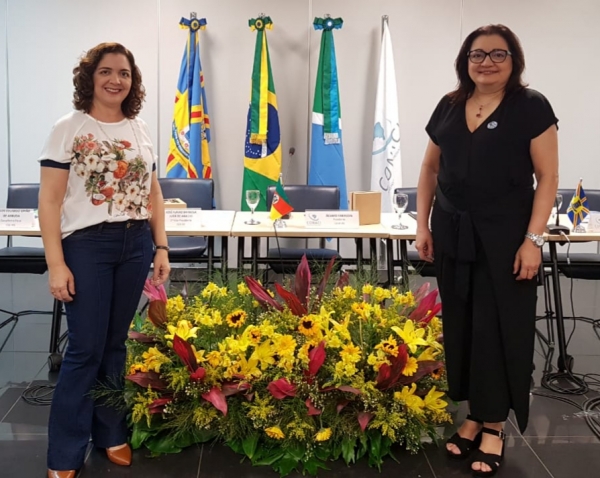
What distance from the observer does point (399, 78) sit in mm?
5172

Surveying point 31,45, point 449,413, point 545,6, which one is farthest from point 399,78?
point 449,413

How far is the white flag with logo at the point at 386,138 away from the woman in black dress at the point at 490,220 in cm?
283

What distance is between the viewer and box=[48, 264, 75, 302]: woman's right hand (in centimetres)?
181

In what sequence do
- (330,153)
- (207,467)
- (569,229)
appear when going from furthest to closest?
(330,153) < (569,229) < (207,467)

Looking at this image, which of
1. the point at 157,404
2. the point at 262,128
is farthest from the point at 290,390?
the point at 262,128

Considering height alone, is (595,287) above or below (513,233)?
below

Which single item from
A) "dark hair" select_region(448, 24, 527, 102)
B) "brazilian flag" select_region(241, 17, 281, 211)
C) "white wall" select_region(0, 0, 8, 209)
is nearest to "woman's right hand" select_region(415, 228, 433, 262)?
"dark hair" select_region(448, 24, 527, 102)

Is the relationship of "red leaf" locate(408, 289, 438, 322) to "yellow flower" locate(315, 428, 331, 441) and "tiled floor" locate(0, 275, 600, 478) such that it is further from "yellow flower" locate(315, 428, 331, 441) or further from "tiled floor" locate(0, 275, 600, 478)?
"yellow flower" locate(315, 428, 331, 441)

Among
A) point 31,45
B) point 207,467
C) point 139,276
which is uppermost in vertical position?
point 31,45

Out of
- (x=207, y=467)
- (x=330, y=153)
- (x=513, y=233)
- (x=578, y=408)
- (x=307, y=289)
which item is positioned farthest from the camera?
(x=330, y=153)

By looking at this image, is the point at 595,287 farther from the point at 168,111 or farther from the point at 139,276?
the point at 139,276

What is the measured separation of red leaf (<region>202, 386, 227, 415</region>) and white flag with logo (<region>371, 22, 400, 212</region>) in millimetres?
3069

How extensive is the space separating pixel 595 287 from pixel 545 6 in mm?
2324

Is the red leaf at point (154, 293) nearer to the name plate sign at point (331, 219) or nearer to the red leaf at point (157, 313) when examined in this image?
the red leaf at point (157, 313)
